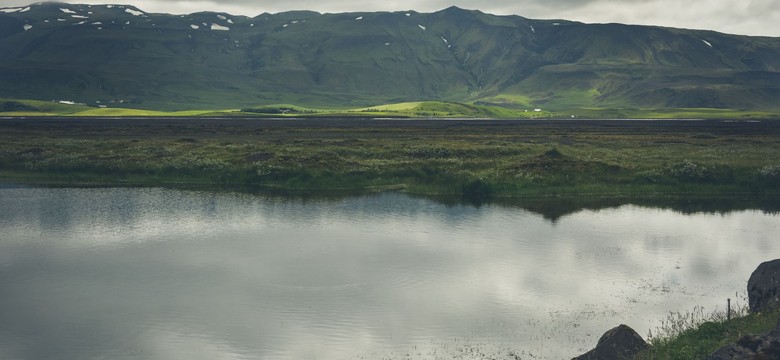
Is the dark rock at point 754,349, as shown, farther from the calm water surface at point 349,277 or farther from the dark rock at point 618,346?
the calm water surface at point 349,277

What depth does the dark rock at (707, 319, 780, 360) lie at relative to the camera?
15.7 m

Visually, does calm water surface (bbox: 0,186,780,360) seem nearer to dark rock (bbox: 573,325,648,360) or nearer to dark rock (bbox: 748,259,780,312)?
dark rock (bbox: 573,325,648,360)

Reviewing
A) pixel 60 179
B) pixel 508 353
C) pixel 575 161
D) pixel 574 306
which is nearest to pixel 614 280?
pixel 574 306

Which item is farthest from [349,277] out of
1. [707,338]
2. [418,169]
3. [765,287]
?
[418,169]

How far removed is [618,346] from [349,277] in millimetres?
18377

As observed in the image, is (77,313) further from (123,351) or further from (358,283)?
(358,283)

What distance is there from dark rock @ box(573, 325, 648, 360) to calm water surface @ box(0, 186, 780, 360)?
4.37 meters

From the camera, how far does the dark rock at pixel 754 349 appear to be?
1566cm

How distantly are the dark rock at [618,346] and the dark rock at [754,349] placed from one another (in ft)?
12.7

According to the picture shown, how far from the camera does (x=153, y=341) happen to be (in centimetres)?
2711

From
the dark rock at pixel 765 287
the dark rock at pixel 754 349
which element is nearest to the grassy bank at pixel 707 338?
the dark rock at pixel 765 287

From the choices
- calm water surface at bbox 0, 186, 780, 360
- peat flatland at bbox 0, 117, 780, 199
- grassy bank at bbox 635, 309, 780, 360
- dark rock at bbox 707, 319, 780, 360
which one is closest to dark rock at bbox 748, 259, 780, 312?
grassy bank at bbox 635, 309, 780, 360

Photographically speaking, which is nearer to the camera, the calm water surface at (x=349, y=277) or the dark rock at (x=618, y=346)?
the dark rock at (x=618, y=346)

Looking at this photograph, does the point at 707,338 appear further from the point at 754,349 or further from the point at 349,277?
the point at 349,277
